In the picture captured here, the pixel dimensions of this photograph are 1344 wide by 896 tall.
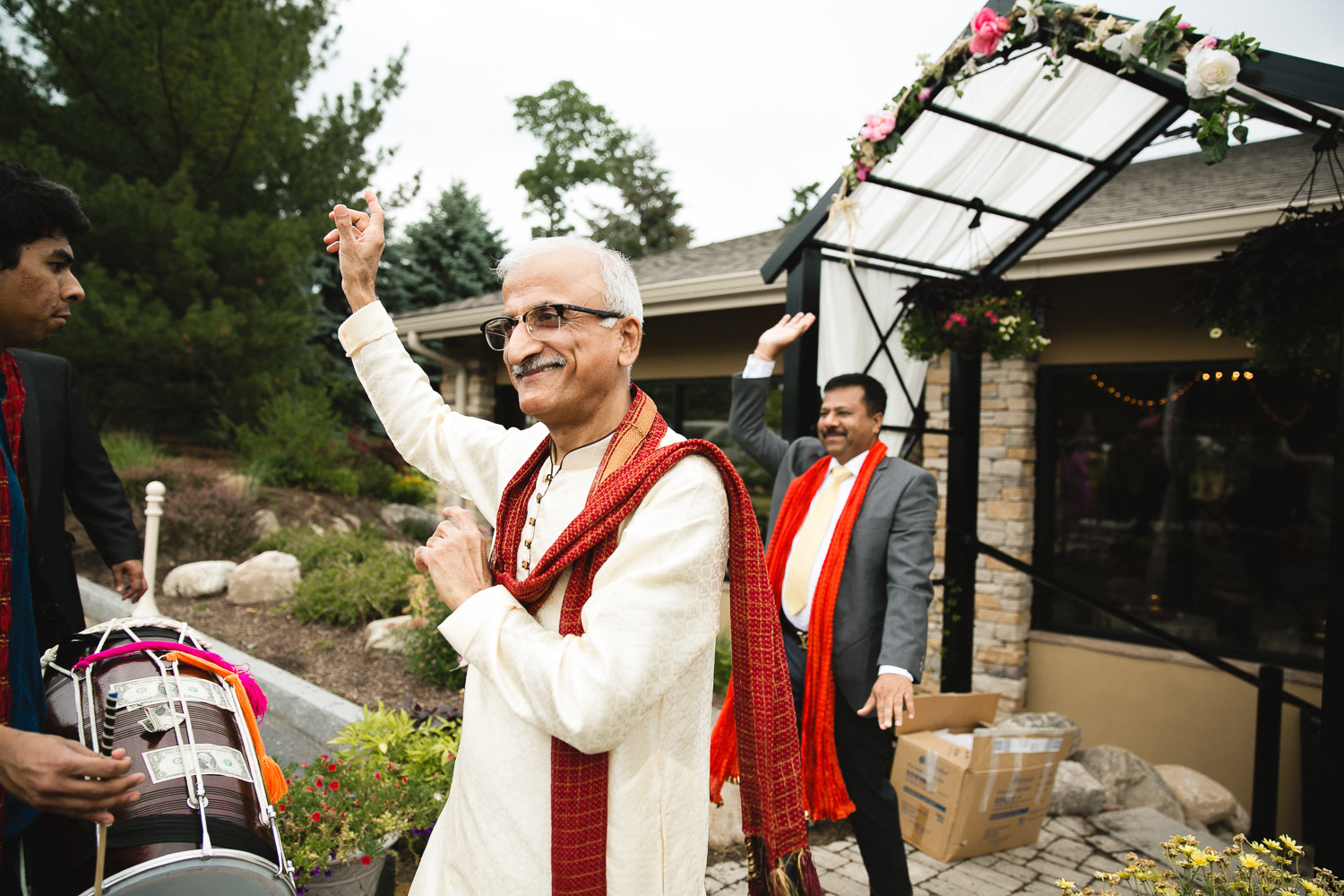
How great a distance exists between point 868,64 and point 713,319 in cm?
2347

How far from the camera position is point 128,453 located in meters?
8.30

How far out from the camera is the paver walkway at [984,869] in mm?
3156

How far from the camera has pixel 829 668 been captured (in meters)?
2.81

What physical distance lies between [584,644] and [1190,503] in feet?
22.1

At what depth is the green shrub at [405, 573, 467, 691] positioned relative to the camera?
4.56 metres

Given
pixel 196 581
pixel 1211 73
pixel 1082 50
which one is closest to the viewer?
pixel 1211 73

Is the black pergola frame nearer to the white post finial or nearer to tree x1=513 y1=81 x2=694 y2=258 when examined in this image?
the white post finial

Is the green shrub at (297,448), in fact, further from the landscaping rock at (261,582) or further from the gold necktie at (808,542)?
the gold necktie at (808,542)

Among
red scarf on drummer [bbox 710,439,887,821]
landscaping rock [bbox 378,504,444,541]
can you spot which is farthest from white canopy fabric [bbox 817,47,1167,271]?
landscaping rock [bbox 378,504,444,541]

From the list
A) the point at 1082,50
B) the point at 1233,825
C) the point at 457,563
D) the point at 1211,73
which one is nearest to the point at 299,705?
the point at 457,563

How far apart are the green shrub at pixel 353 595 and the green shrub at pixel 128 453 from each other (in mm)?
3426

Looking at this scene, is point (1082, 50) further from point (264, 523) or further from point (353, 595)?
point (264, 523)

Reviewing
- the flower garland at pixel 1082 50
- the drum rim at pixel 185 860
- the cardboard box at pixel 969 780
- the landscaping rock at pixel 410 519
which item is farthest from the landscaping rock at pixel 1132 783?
the landscaping rock at pixel 410 519

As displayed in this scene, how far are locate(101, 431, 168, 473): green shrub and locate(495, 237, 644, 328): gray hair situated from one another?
8393 mm
